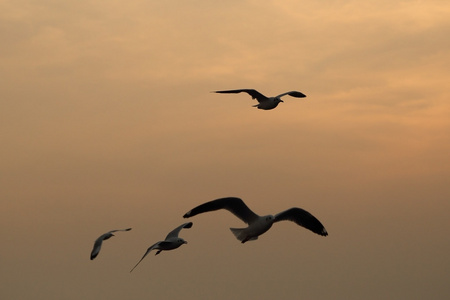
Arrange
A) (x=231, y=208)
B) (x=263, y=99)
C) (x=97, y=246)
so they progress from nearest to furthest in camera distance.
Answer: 1. (x=231, y=208)
2. (x=97, y=246)
3. (x=263, y=99)

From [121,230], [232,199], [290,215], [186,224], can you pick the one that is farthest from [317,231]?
[121,230]

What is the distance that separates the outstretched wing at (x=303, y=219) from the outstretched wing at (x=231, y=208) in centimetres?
116

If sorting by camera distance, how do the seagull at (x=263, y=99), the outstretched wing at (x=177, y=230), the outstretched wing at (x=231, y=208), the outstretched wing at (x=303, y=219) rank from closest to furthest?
the outstretched wing at (x=231, y=208)
the outstretched wing at (x=303, y=219)
the outstretched wing at (x=177, y=230)
the seagull at (x=263, y=99)

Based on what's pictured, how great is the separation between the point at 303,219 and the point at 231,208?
128 inches

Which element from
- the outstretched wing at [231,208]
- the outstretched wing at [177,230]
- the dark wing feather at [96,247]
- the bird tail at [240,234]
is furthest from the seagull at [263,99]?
the dark wing feather at [96,247]

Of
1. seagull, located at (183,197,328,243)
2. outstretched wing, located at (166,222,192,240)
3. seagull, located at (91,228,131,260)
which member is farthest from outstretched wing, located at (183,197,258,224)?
seagull, located at (91,228,131,260)

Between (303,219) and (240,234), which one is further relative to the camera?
(303,219)

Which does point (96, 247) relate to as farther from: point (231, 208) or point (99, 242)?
point (231, 208)

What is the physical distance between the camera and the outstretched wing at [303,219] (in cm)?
3741

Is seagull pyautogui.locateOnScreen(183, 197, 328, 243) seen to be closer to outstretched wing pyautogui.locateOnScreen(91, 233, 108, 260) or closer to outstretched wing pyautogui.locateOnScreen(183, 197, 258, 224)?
outstretched wing pyautogui.locateOnScreen(183, 197, 258, 224)

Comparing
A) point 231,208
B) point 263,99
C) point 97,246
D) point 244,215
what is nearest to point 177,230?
point 97,246

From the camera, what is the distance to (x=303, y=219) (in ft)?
124

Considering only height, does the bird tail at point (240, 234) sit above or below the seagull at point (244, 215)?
below

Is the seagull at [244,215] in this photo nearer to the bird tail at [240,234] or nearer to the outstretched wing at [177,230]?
the bird tail at [240,234]
